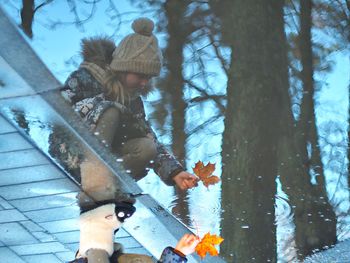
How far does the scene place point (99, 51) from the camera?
2.07 m

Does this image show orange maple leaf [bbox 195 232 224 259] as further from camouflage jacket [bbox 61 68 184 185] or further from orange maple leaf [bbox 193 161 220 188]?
camouflage jacket [bbox 61 68 184 185]

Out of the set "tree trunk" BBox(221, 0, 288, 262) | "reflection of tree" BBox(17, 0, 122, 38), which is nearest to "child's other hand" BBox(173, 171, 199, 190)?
"tree trunk" BBox(221, 0, 288, 262)

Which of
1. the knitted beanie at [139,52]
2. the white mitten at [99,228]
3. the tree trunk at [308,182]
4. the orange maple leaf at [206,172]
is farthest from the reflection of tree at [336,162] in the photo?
the white mitten at [99,228]

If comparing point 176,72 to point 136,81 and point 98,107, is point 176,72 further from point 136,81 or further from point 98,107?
point 98,107

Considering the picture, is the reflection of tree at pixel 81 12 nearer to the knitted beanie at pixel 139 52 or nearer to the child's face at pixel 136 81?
the knitted beanie at pixel 139 52

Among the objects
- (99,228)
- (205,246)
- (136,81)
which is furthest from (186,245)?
(136,81)

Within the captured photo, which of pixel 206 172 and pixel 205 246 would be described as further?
pixel 205 246

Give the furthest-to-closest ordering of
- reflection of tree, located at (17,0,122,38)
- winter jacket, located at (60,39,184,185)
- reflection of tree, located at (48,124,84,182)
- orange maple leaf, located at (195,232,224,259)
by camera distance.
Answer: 1. orange maple leaf, located at (195,232,224,259)
2. reflection of tree, located at (48,124,84,182)
3. winter jacket, located at (60,39,184,185)
4. reflection of tree, located at (17,0,122,38)

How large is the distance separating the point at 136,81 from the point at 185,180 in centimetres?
47

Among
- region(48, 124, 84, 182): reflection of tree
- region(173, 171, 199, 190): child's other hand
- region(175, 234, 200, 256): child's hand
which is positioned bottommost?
region(175, 234, 200, 256): child's hand

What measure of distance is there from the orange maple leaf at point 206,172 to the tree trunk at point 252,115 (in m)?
0.04

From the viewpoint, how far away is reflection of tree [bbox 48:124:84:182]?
2.35 m

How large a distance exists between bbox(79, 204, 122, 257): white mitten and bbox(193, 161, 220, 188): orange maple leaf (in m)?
0.31

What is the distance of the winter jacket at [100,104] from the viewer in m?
2.09
